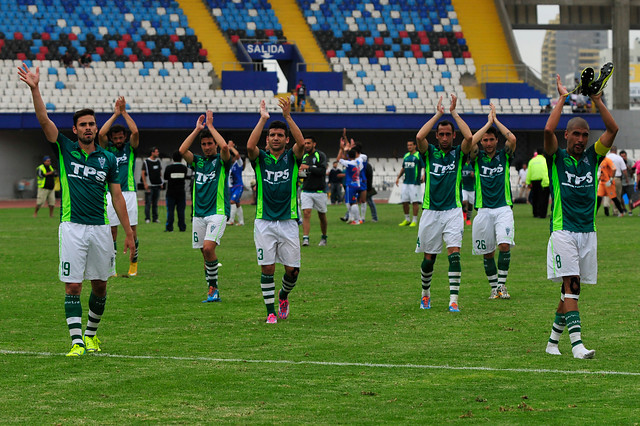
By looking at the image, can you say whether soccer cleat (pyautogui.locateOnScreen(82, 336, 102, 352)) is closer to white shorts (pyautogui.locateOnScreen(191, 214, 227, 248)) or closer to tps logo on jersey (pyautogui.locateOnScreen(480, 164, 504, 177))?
white shorts (pyautogui.locateOnScreen(191, 214, 227, 248))

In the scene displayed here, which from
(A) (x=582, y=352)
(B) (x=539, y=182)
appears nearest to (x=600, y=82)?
(A) (x=582, y=352)

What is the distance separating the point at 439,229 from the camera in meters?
12.5

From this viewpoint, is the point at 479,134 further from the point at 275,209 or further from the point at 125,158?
the point at 125,158

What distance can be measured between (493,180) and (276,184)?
11.5ft

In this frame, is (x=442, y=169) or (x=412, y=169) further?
(x=412, y=169)

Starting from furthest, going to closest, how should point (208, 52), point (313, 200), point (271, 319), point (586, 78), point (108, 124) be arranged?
point (208, 52), point (313, 200), point (108, 124), point (271, 319), point (586, 78)

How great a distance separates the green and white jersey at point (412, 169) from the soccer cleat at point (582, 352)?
62.9 feet

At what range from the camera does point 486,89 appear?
53.6 m

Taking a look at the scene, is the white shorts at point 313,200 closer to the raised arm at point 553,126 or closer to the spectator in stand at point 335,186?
the raised arm at point 553,126

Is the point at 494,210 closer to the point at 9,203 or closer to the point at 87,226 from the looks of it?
the point at 87,226

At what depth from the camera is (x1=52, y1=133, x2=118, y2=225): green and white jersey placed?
9344mm

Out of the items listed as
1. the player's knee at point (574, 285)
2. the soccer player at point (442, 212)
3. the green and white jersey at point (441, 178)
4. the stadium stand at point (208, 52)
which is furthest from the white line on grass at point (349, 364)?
the stadium stand at point (208, 52)

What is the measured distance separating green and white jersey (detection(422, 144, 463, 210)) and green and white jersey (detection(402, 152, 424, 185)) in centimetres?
1559

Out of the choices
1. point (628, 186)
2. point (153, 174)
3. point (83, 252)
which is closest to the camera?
point (83, 252)
